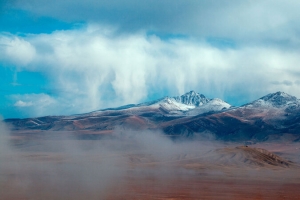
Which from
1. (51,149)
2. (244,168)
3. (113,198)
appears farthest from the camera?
(51,149)

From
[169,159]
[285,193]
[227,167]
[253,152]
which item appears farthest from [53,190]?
[253,152]

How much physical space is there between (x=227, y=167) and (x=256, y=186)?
2155 inches

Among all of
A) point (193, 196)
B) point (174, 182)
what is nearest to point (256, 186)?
point (174, 182)

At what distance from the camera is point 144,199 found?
68.1 metres

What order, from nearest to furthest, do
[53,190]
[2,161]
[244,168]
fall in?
[53,190] → [2,161] → [244,168]

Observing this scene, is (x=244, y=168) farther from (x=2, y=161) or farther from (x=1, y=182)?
(x=1, y=182)

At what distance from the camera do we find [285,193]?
85375mm

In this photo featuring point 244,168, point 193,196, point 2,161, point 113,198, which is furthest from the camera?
point 244,168

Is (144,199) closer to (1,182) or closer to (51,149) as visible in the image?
(1,182)

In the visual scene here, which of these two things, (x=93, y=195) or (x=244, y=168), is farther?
(x=244, y=168)

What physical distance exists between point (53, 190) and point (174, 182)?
3630 cm

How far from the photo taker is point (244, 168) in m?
150

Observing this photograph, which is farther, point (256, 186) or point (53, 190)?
point (256, 186)

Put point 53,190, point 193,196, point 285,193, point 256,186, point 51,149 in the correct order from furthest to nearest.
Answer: point 51,149 < point 256,186 < point 285,193 < point 193,196 < point 53,190
